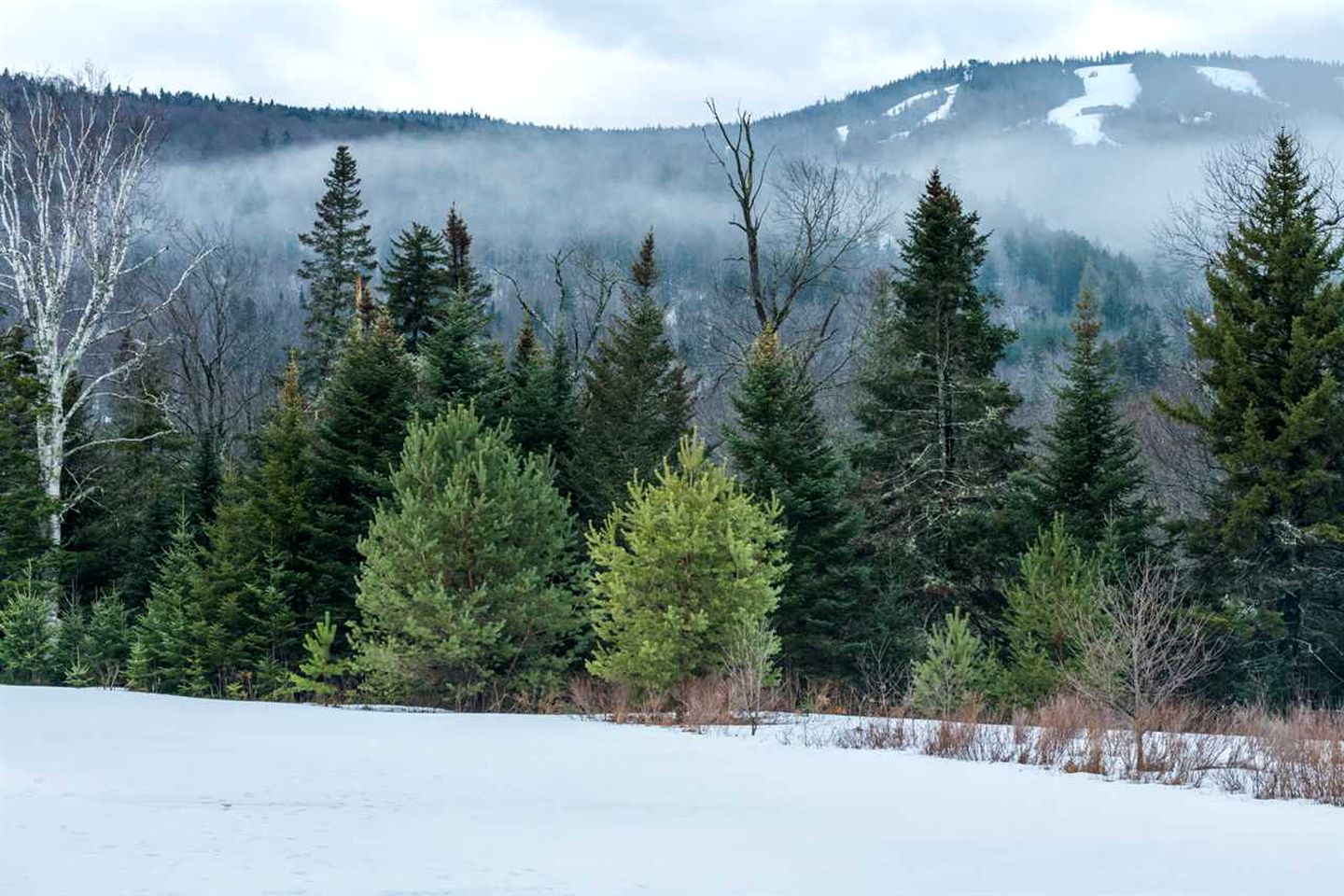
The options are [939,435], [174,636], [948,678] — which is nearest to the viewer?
[948,678]

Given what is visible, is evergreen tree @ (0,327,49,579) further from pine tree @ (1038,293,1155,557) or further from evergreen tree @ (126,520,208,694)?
pine tree @ (1038,293,1155,557)

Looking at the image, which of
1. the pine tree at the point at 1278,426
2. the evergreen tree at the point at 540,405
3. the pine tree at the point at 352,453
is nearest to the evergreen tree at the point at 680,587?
the pine tree at the point at 352,453

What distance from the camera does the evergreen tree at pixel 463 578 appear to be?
19047 millimetres

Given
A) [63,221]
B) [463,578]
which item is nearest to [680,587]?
[463,578]

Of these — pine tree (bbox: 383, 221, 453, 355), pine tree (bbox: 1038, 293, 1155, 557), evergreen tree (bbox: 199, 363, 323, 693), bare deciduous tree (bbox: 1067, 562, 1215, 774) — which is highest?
pine tree (bbox: 383, 221, 453, 355)

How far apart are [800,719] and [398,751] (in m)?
7.24

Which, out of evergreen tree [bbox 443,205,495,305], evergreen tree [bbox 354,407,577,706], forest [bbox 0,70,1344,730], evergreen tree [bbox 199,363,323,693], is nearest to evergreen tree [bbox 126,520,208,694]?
forest [bbox 0,70,1344,730]

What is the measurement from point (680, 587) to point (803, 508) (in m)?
7.53

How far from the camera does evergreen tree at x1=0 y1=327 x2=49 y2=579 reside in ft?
94.9

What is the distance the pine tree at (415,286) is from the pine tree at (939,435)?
16.9 metres

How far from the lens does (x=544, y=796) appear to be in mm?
9617

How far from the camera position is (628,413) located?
2936 centimetres

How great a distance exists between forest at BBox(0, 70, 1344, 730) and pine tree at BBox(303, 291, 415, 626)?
0.35ft

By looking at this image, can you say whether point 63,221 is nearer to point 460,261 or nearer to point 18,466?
point 18,466
